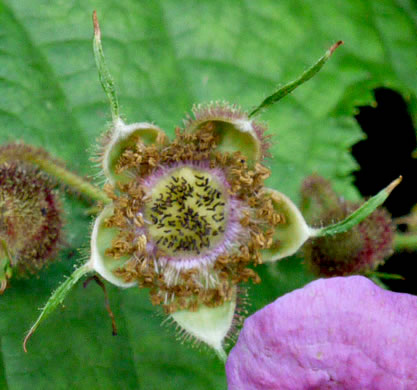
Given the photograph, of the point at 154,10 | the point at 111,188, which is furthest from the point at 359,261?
the point at 154,10

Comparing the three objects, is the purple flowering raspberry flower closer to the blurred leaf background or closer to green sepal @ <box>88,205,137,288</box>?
green sepal @ <box>88,205,137,288</box>

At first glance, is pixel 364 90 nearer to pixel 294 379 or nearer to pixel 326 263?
pixel 326 263

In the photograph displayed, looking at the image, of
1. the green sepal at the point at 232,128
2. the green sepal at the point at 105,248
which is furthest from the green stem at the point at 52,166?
the green sepal at the point at 232,128

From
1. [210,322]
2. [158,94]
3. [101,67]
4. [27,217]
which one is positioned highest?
[101,67]

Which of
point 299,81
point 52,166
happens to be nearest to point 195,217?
point 52,166

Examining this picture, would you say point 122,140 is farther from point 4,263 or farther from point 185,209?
point 4,263

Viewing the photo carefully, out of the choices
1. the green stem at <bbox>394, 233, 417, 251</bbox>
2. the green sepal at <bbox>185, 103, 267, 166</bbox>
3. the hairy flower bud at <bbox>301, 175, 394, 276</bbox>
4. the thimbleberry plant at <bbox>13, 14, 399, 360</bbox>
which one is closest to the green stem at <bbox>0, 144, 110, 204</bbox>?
the thimbleberry plant at <bbox>13, 14, 399, 360</bbox>
